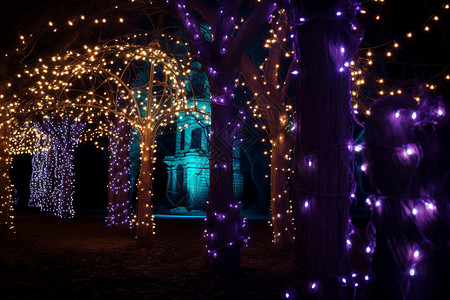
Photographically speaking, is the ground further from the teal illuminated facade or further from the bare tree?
the teal illuminated facade

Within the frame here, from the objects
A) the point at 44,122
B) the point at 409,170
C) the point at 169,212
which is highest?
the point at 44,122

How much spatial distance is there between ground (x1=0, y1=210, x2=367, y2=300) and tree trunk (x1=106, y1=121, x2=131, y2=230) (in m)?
2.18

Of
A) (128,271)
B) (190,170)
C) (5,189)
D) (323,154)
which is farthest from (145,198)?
(190,170)

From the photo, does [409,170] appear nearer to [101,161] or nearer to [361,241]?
[361,241]

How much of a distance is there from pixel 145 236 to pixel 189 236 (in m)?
2.93

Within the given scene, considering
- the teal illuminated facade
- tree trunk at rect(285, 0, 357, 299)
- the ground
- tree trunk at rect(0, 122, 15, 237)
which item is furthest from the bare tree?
the teal illuminated facade

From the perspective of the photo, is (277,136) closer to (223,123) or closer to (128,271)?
(223,123)

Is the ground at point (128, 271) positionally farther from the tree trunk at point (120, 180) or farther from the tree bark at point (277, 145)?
the tree trunk at point (120, 180)

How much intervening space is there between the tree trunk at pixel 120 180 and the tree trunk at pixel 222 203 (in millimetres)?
6603

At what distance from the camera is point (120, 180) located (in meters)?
12.8

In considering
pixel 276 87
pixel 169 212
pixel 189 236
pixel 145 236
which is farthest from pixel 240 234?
pixel 169 212

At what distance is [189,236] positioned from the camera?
12172 millimetres

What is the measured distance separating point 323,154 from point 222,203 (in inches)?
141

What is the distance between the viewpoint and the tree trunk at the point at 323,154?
293 cm
